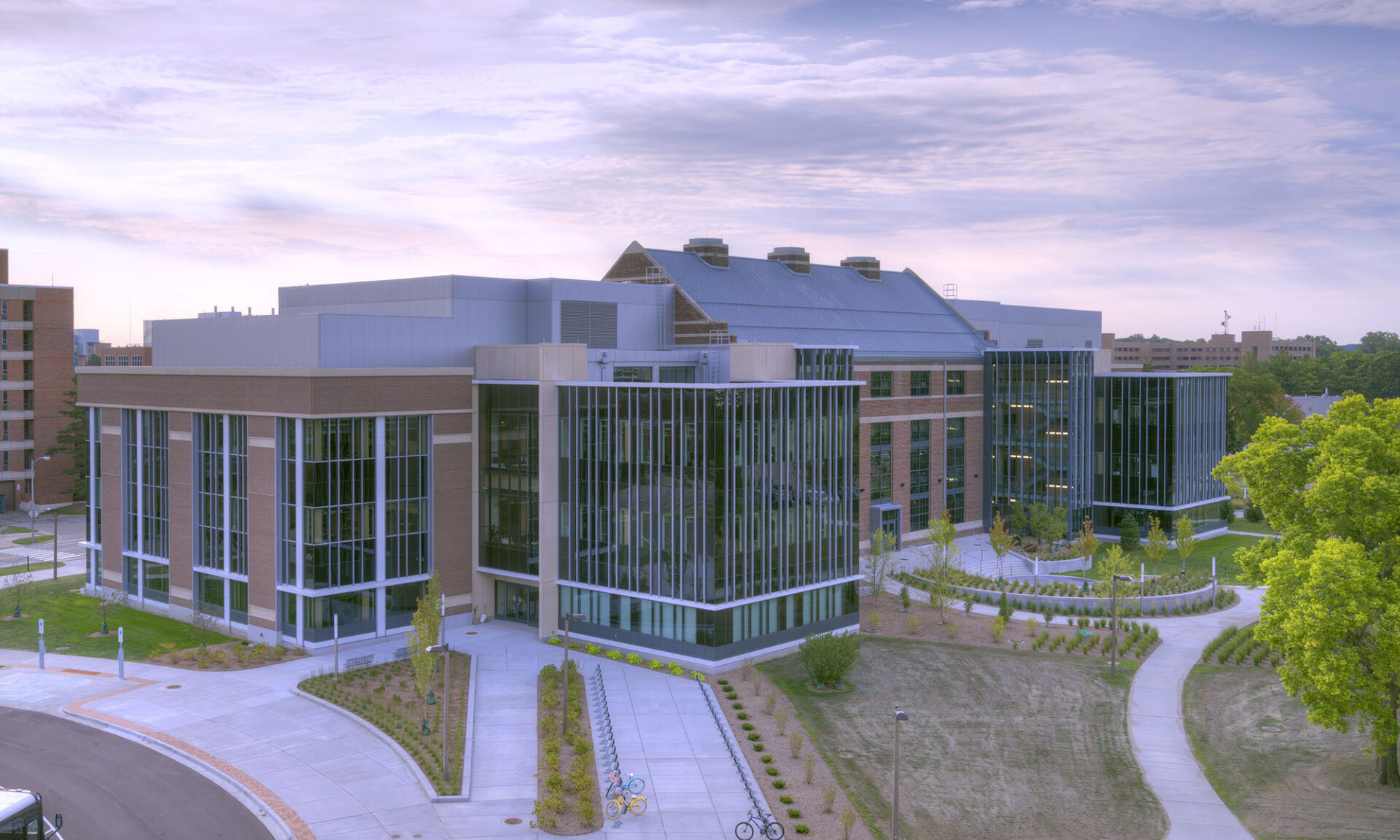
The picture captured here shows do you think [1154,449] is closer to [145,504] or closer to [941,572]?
[941,572]

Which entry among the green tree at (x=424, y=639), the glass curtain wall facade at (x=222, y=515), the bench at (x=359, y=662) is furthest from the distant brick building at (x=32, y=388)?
the green tree at (x=424, y=639)

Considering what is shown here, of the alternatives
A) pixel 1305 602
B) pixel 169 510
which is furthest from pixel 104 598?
pixel 1305 602

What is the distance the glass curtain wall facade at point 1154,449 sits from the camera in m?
75.1

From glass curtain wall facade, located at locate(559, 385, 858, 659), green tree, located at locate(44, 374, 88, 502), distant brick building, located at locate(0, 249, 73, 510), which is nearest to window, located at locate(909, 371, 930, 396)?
glass curtain wall facade, located at locate(559, 385, 858, 659)

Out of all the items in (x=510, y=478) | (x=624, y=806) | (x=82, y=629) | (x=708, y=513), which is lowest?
(x=624, y=806)

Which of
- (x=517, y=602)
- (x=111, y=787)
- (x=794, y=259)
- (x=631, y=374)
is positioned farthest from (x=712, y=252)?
(x=111, y=787)

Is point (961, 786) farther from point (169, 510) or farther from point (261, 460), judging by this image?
point (169, 510)

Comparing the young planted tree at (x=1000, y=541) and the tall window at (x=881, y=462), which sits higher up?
the tall window at (x=881, y=462)

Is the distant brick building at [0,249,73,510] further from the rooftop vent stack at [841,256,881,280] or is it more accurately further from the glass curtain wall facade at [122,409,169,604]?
the rooftop vent stack at [841,256,881,280]

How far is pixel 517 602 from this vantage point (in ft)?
174

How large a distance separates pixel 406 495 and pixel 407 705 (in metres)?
12.5

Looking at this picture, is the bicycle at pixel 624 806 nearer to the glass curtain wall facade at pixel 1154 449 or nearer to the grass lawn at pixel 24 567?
the grass lawn at pixel 24 567

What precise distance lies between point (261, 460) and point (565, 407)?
1413 centimetres

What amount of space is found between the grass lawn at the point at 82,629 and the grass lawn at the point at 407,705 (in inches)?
425
